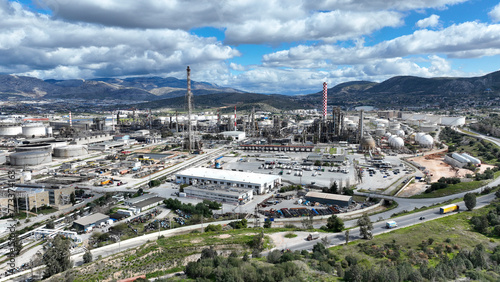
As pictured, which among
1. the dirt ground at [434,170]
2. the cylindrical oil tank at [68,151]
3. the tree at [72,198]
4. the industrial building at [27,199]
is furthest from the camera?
the cylindrical oil tank at [68,151]

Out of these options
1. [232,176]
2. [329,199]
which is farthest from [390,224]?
[232,176]

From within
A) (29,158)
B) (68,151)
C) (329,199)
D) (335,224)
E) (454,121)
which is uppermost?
(454,121)

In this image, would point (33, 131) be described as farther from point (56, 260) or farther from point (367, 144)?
point (367, 144)

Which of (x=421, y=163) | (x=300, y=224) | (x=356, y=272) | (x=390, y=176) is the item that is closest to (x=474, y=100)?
(x=421, y=163)

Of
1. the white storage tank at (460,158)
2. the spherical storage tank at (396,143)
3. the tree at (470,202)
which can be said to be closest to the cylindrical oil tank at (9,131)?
the spherical storage tank at (396,143)

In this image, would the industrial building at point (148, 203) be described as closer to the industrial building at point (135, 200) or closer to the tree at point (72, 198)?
the industrial building at point (135, 200)
